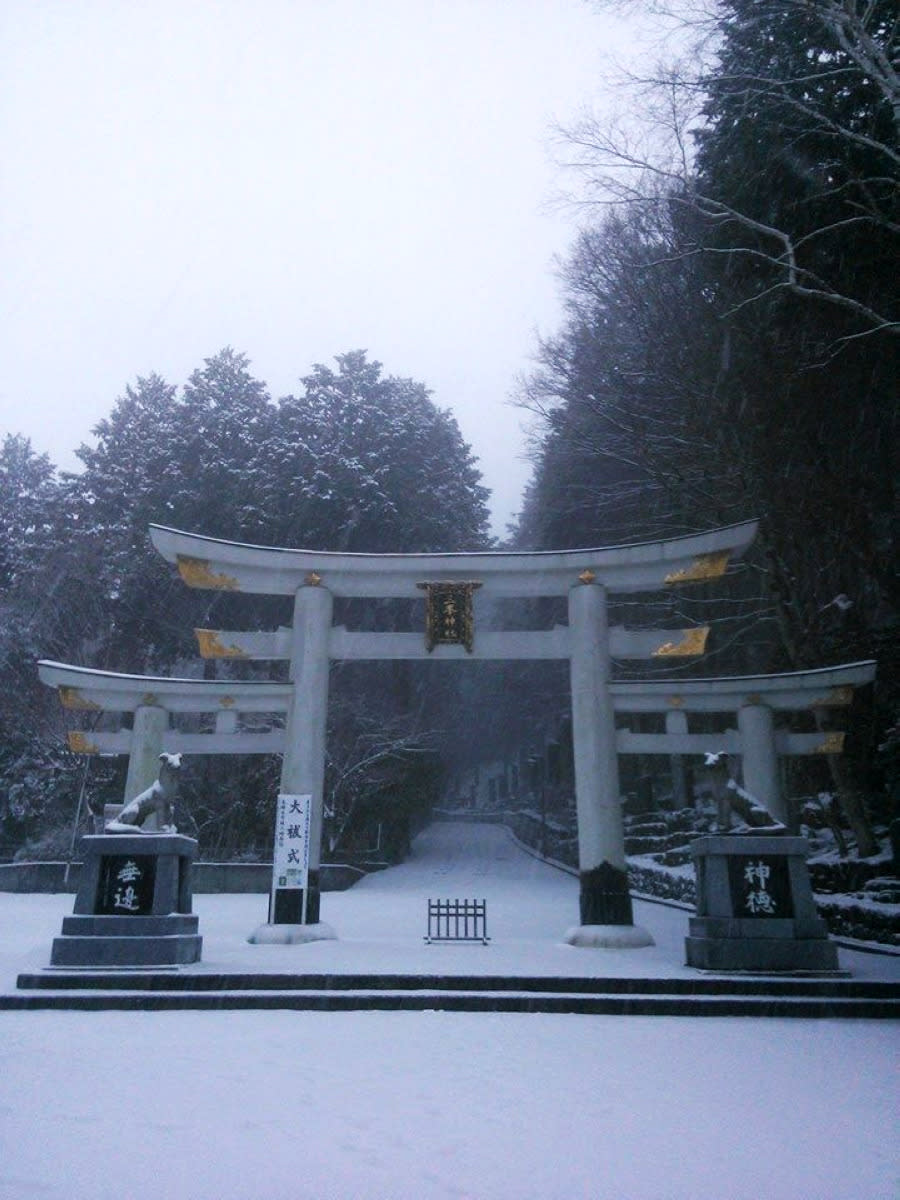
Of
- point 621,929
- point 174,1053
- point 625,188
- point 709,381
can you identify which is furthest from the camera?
point 709,381

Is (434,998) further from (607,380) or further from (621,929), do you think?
(607,380)

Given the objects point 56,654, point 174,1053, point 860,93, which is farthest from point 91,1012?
point 56,654

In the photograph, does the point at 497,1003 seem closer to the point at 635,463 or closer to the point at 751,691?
the point at 751,691

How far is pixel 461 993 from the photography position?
7711 mm

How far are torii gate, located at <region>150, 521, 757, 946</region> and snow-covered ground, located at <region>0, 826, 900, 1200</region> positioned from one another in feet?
11.0

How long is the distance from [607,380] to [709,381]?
2.23 meters

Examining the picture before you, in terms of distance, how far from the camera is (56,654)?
24531 mm

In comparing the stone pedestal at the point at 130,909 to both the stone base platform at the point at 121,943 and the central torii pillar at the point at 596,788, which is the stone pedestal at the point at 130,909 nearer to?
the stone base platform at the point at 121,943

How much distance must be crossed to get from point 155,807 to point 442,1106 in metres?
6.11

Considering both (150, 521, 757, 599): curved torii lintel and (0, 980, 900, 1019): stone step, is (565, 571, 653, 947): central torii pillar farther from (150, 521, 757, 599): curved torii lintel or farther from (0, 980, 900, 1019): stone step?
(0, 980, 900, 1019): stone step

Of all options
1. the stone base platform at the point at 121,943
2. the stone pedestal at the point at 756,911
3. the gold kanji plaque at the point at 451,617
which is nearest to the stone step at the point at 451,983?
the stone base platform at the point at 121,943

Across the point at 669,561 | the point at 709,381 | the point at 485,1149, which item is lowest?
the point at 485,1149

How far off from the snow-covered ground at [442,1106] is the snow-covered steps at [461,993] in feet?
0.84

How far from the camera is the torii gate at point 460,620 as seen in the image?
11438 mm
